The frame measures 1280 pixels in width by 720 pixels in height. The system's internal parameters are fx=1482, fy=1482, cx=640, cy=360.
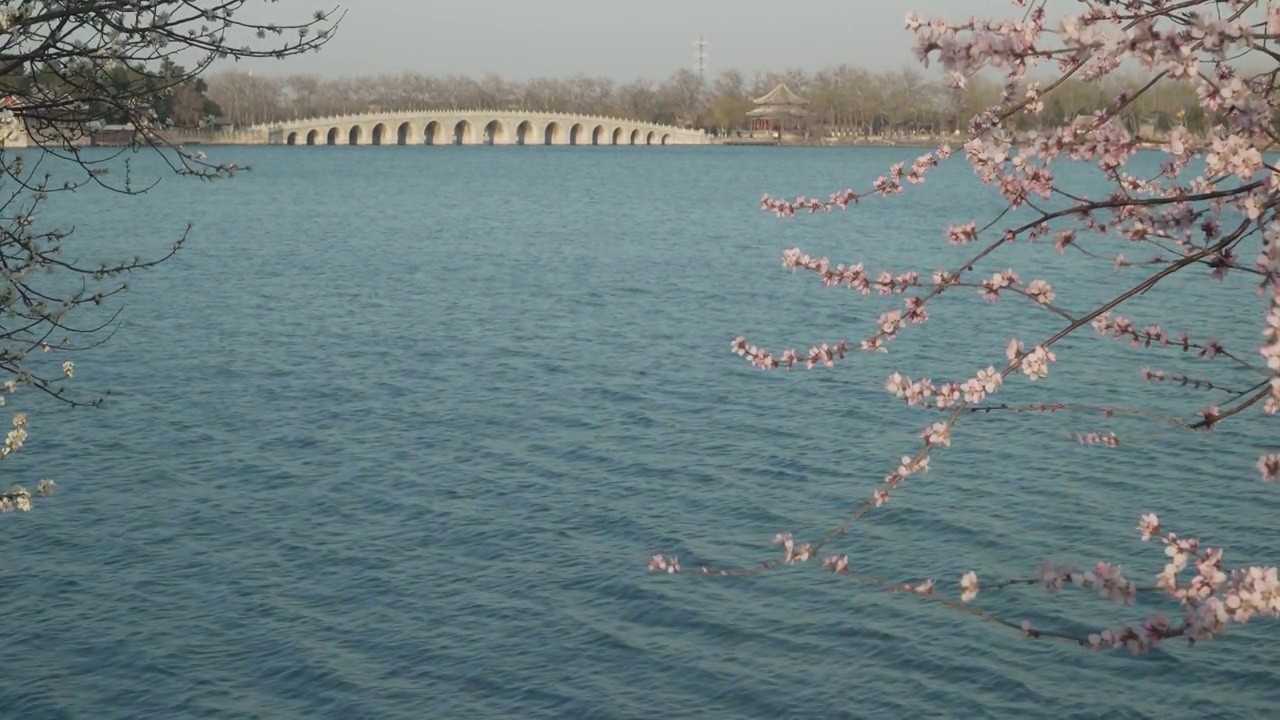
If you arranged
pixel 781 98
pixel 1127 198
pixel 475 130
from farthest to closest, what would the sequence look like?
pixel 781 98 < pixel 475 130 < pixel 1127 198

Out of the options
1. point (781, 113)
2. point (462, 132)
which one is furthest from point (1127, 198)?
point (462, 132)

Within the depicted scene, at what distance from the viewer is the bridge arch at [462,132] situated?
148250 millimetres

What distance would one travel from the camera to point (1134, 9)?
4.57 metres

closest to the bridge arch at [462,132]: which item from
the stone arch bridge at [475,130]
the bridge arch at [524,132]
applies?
the stone arch bridge at [475,130]

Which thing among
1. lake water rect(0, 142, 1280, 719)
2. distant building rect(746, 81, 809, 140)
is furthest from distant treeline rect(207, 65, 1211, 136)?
lake water rect(0, 142, 1280, 719)

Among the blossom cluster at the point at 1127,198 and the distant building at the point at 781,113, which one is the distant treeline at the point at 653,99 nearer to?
the distant building at the point at 781,113

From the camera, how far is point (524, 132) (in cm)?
15650

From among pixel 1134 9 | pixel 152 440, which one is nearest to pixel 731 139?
pixel 152 440

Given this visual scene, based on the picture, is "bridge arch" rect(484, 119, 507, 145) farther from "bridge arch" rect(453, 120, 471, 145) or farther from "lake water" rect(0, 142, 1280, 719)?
"lake water" rect(0, 142, 1280, 719)

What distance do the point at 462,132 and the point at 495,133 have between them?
3.49 meters

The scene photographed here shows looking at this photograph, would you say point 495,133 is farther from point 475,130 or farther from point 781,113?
point 781,113

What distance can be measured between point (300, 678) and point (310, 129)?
133457 mm

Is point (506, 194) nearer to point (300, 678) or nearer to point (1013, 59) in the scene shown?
point (300, 678)

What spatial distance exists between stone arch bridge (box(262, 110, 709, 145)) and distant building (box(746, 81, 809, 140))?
24.4ft
